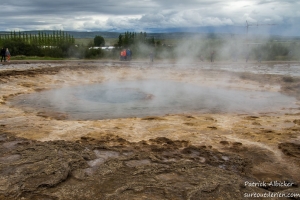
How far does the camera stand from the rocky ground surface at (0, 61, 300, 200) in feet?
11.6

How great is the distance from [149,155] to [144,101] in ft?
14.8

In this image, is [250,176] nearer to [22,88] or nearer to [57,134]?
[57,134]

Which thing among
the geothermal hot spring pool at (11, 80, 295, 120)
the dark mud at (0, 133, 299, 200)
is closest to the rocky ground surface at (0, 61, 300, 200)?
the dark mud at (0, 133, 299, 200)

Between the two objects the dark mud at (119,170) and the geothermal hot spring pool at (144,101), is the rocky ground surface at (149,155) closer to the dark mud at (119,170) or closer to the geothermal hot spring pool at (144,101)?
the dark mud at (119,170)

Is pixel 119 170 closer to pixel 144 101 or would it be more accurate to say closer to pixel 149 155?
pixel 149 155

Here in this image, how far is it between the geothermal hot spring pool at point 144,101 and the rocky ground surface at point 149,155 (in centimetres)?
52

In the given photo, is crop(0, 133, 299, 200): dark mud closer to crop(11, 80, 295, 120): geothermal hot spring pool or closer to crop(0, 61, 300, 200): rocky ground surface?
crop(0, 61, 300, 200): rocky ground surface

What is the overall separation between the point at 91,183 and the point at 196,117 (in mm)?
3917

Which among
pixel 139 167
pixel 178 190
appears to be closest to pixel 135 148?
pixel 139 167

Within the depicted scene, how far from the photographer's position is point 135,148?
4.91 m

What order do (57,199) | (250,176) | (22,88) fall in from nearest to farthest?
(57,199)
(250,176)
(22,88)

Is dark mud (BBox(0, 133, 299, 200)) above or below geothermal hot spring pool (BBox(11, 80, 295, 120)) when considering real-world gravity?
below

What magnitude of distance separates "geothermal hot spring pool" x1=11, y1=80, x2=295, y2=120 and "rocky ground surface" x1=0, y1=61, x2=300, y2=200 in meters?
0.52

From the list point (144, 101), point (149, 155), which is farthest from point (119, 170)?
point (144, 101)
